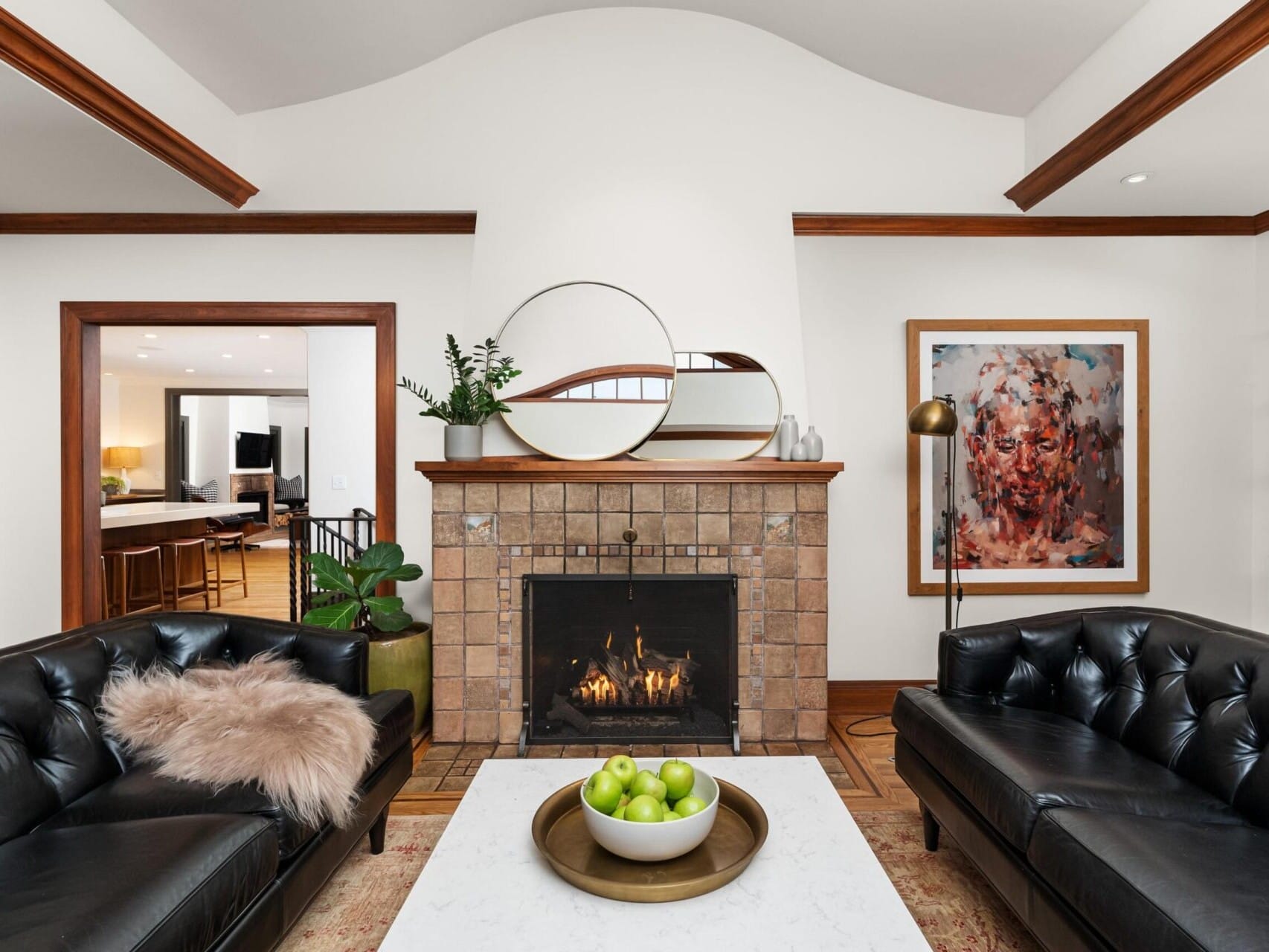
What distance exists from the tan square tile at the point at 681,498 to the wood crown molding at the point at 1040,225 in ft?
4.65

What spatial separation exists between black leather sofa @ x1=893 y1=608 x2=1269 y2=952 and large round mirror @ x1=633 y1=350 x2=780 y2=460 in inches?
48.7

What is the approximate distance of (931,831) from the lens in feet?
7.18

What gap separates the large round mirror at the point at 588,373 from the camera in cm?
310

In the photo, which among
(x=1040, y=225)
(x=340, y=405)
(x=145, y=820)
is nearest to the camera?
(x=145, y=820)

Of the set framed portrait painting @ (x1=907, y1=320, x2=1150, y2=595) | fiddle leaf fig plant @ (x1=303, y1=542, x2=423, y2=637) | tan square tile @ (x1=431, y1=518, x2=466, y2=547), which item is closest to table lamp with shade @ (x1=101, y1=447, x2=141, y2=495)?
fiddle leaf fig plant @ (x1=303, y1=542, x2=423, y2=637)

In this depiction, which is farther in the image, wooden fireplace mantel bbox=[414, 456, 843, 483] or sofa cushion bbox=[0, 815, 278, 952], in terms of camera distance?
wooden fireplace mantel bbox=[414, 456, 843, 483]

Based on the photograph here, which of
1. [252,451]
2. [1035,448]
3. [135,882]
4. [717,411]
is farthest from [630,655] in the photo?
[252,451]

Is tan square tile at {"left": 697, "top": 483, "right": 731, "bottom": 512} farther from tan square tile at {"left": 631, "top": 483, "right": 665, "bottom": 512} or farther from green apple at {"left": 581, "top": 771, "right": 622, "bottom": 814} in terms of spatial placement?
green apple at {"left": 581, "top": 771, "right": 622, "bottom": 814}

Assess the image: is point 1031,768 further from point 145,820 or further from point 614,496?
point 145,820

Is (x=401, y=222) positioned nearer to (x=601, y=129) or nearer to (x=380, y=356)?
(x=380, y=356)

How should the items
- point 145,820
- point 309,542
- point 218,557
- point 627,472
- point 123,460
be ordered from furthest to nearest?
point 123,460
point 218,557
point 309,542
point 627,472
point 145,820

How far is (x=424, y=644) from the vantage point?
3.15 metres

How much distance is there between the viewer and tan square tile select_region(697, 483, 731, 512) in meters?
3.03

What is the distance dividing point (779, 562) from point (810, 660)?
1.50ft
